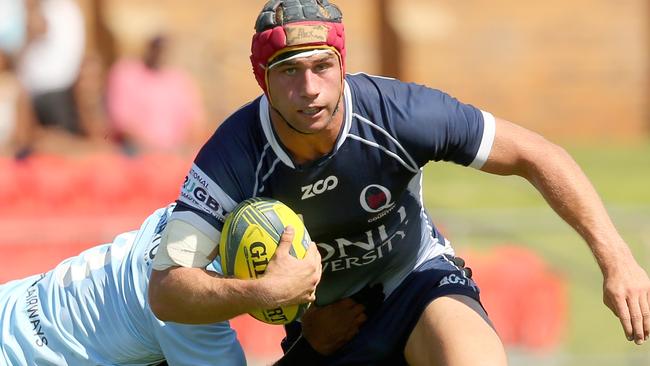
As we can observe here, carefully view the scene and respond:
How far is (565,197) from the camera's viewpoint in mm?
6160

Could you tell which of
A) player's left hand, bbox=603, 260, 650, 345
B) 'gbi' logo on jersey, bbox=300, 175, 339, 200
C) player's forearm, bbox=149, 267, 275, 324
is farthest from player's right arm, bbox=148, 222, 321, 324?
player's left hand, bbox=603, 260, 650, 345

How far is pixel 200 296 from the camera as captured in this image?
586 centimetres

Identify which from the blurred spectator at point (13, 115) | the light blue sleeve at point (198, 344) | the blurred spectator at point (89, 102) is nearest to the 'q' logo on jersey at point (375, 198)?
the light blue sleeve at point (198, 344)

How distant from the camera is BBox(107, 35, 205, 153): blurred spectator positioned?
15.0m

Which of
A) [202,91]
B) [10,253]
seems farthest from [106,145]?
[202,91]

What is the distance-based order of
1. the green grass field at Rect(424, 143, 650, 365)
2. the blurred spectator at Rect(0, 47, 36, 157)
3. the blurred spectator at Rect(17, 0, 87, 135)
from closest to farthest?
the green grass field at Rect(424, 143, 650, 365) → the blurred spectator at Rect(0, 47, 36, 157) → the blurred spectator at Rect(17, 0, 87, 135)

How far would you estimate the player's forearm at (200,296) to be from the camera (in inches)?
225

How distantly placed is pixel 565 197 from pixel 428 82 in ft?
71.8

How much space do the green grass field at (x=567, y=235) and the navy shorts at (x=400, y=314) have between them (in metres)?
4.12

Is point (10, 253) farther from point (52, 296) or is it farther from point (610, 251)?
point (610, 251)

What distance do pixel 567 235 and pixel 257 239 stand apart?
7.95 metres

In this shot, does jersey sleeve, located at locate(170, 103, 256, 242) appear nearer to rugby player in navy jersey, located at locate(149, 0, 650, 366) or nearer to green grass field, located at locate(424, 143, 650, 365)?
rugby player in navy jersey, located at locate(149, 0, 650, 366)

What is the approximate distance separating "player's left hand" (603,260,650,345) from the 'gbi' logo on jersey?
4.01 ft

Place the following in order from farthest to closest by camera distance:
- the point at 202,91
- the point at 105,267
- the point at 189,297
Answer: the point at 202,91 < the point at 105,267 < the point at 189,297
